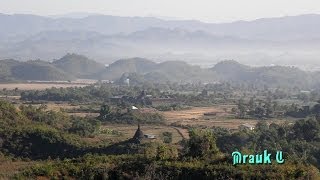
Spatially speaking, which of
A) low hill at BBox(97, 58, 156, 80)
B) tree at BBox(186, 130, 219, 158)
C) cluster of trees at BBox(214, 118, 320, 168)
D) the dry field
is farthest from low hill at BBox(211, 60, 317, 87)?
tree at BBox(186, 130, 219, 158)

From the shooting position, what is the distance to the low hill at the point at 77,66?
483 feet

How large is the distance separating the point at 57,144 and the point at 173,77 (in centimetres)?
11272

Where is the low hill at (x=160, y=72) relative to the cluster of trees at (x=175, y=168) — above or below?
below

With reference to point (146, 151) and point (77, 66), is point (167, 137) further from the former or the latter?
point (77, 66)

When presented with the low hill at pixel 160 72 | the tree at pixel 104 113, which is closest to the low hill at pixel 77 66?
the low hill at pixel 160 72

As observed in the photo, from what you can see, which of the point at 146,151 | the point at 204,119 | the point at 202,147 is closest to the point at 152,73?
the point at 204,119

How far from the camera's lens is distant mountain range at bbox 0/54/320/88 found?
429 ft

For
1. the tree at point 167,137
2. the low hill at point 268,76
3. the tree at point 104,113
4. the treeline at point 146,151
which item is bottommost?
the low hill at point 268,76

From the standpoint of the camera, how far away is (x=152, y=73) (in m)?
149

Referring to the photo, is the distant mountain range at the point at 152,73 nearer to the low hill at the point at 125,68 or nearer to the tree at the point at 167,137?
the low hill at the point at 125,68

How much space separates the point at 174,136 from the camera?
1954 inches

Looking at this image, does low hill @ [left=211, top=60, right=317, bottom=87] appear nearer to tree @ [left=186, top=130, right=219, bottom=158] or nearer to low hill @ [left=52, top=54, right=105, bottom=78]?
low hill @ [left=52, top=54, right=105, bottom=78]

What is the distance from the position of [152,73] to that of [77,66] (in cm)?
2062

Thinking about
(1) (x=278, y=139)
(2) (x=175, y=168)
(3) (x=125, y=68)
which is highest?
(2) (x=175, y=168)
